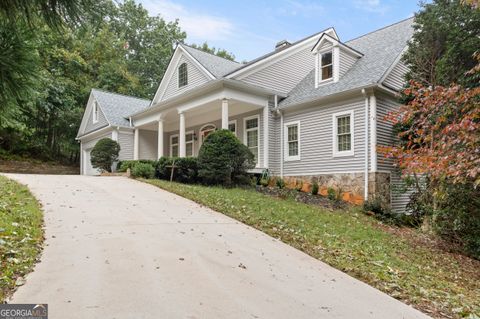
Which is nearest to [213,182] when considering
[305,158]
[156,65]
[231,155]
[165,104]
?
[231,155]

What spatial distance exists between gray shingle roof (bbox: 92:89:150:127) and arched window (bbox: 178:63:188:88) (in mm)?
4959

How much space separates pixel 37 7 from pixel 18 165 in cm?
2291

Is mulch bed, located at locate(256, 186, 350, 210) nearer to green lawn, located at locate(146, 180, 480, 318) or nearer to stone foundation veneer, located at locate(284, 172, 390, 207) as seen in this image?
stone foundation veneer, located at locate(284, 172, 390, 207)

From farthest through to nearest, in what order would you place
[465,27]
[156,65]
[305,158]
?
[156,65]
[305,158]
[465,27]

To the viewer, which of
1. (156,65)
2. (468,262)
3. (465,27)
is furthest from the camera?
(156,65)

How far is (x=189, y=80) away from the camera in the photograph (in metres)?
16.0

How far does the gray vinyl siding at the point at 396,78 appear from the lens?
1213 centimetres

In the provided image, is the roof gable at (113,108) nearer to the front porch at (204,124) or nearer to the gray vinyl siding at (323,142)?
the front porch at (204,124)

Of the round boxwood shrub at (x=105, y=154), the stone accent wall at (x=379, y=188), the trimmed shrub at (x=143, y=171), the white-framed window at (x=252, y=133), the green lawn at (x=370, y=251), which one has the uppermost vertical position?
the white-framed window at (x=252, y=133)

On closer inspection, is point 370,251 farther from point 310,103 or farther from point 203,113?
point 203,113

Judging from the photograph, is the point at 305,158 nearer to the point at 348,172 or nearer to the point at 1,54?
the point at 348,172

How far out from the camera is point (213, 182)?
12.6 m

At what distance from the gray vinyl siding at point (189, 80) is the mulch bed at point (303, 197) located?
543cm

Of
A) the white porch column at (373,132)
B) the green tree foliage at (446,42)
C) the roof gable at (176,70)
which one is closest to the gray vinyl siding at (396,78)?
the white porch column at (373,132)
